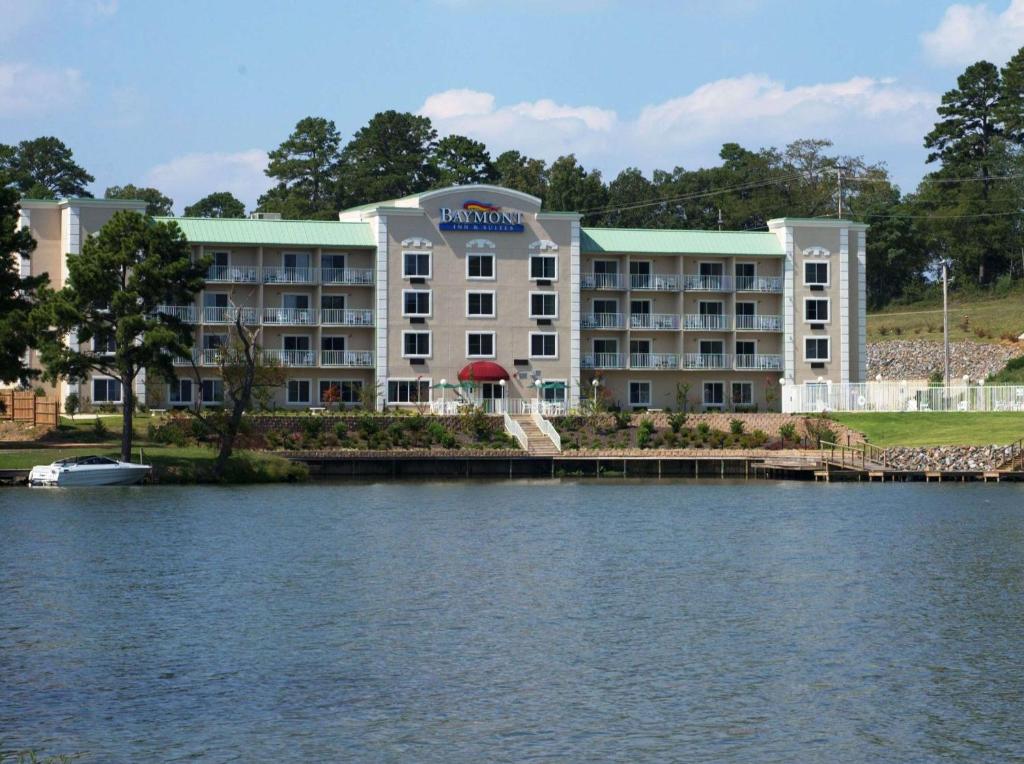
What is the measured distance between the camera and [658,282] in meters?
98.2

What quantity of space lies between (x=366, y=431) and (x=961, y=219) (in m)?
70.3

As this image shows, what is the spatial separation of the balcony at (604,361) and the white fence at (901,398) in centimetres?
1012

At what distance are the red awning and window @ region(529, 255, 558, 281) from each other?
6.27m

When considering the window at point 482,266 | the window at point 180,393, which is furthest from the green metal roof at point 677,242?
the window at point 180,393

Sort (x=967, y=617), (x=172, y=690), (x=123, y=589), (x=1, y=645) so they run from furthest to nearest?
(x=123, y=589), (x=967, y=617), (x=1, y=645), (x=172, y=690)

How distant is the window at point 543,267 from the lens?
312ft

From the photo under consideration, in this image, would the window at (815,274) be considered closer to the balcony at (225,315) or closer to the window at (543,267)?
the window at (543,267)

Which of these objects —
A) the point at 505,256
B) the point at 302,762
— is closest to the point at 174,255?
the point at 505,256

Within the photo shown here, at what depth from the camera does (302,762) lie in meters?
23.2

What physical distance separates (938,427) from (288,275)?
36.9m

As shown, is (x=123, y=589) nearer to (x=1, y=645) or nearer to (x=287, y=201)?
(x=1, y=645)

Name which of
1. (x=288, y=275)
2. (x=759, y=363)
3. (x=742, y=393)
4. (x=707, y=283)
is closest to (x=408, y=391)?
(x=288, y=275)

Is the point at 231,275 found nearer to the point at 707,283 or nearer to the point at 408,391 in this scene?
the point at 408,391

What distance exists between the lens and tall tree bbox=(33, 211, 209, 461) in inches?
2694
